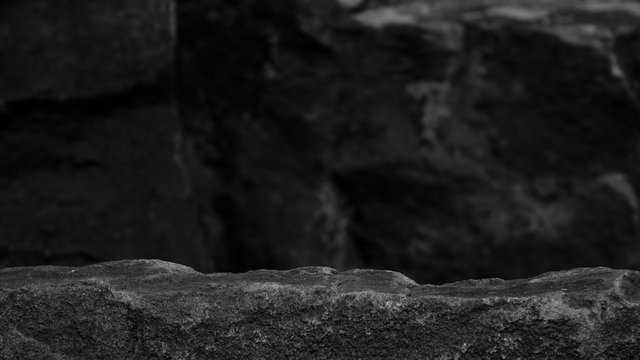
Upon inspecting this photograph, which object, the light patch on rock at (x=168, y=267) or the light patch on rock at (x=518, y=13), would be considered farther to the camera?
the light patch on rock at (x=518, y=13)

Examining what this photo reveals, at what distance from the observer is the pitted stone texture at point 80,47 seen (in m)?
2.05

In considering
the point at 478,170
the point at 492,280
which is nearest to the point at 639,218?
the point at 478,170

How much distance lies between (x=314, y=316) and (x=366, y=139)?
1.32 metres

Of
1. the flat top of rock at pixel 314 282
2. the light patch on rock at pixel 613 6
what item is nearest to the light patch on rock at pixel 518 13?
the light patch on rock at pixel 613 6

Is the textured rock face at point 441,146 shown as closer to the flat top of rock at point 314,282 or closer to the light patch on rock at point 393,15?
the light patch on rock at point 393,15

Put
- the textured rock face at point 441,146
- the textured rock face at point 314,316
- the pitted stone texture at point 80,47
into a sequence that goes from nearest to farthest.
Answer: the textured rock face at point 314,316 < the pitted stone texture at point 80,47 < the textured rock face at point 441,146

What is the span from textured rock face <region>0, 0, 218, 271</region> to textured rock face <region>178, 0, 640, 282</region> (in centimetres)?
19

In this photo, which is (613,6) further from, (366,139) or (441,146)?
(366,139)

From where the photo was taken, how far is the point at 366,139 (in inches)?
95.0

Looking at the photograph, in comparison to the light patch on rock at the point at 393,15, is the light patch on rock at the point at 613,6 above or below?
above

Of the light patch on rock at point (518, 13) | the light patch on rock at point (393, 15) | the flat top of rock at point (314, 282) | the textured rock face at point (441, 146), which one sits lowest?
the textured rock face at point (441, 146)

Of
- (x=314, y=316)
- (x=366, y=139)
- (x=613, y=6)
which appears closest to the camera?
(x=314, y=316)

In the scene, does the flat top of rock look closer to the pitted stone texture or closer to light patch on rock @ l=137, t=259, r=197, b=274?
light patch on rock @ l=137, t=259, r=197, b=274

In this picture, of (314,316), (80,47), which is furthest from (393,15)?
(314,316)
